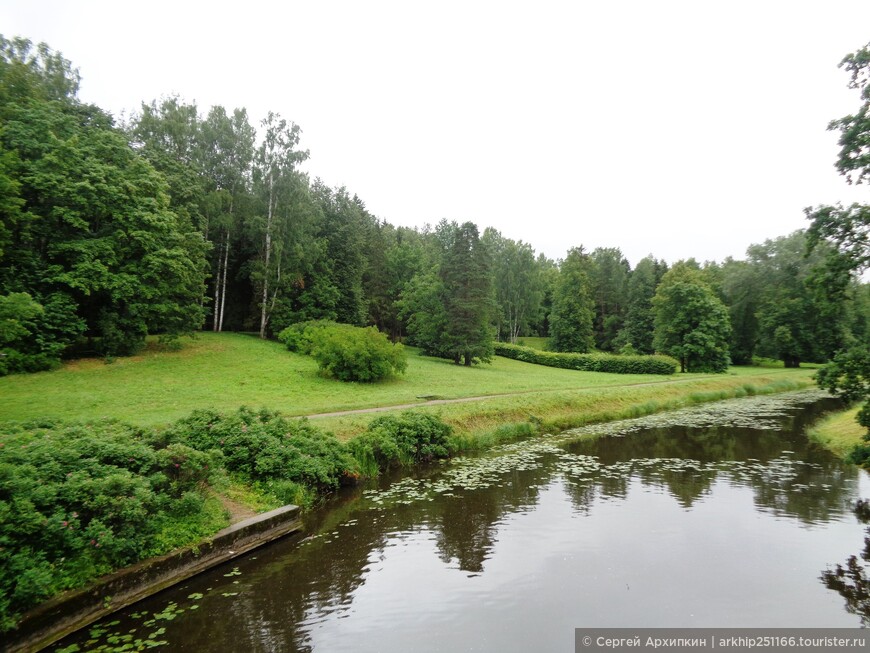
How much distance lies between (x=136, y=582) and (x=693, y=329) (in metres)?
55.0

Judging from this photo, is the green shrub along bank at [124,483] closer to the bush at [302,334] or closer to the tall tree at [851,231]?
the tall tree at [851,231]

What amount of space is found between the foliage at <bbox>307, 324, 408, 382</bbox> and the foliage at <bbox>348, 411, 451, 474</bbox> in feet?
37.4

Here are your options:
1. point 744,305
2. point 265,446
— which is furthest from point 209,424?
point 744,305

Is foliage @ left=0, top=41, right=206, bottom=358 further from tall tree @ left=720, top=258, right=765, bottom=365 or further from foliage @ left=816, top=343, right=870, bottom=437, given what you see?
tall tree @ left=720, top=258, right=765, bottom=365

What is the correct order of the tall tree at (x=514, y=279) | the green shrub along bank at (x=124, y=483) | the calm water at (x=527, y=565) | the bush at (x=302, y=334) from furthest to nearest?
the tall tree at (x=514, y=279)
the bush at (x=302, y=334)
the calm water at (x=527, y=565)
the green shrub along bank at (x=124, y=483)

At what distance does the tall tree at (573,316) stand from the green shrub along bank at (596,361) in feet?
30.3

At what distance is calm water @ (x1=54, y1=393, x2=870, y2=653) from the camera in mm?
6613

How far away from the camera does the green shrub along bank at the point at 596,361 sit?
153 ft

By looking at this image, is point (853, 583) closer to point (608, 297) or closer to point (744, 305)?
point (744, 305)

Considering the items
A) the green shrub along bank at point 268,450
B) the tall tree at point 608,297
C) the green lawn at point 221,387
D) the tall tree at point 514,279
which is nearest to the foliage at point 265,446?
the green shrub along bank at point 268,450

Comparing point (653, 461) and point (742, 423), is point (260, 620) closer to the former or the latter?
point (653, 461)

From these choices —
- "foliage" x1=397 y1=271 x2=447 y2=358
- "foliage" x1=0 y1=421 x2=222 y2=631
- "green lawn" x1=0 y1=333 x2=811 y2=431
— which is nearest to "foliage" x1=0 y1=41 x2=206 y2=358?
"green lawn" x1=0 y1=333 x2=811 y2=431

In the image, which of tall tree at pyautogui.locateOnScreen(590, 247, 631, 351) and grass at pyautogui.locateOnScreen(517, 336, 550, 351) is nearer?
grass at pyautogui.locateOnScreen(517, 336, 550, 351)

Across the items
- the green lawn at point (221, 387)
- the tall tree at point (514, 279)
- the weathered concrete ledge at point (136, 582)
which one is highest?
the tall tree at point (514, 279)
